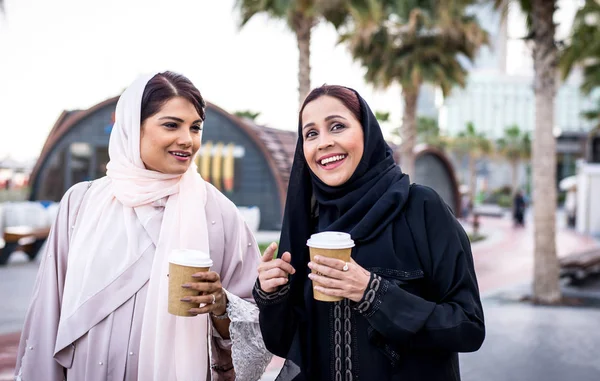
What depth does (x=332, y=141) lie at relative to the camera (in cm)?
188

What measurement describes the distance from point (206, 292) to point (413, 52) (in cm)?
1489

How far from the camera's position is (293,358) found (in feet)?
6.18

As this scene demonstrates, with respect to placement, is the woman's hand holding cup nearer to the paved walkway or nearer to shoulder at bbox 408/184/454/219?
shoulder at bbox 408/184/454/219

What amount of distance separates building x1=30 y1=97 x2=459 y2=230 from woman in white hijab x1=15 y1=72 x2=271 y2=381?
Result: 16890 millimetres

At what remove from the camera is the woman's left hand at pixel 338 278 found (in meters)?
1.57

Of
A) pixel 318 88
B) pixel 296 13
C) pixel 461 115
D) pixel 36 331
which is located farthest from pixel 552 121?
pixel 461 115

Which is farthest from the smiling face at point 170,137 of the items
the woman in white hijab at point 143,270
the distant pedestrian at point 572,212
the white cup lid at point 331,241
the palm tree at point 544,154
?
the distant pedestrian at point 572,212

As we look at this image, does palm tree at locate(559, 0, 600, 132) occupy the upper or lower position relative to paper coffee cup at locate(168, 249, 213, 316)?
upper

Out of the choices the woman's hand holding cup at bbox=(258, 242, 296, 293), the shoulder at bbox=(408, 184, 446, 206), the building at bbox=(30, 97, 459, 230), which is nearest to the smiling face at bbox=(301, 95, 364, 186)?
the shoulder at bbox=(408, 184, 446, 206)

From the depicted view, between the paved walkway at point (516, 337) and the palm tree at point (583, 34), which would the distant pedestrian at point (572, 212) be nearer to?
the palm tree at point (583, 34)

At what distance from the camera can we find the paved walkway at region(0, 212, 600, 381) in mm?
5512

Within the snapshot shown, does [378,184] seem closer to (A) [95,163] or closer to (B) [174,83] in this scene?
(B) [174,83]

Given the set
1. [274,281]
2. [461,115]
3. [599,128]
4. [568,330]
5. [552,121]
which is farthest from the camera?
[461,115]

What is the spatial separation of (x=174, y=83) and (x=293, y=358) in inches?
45.1
